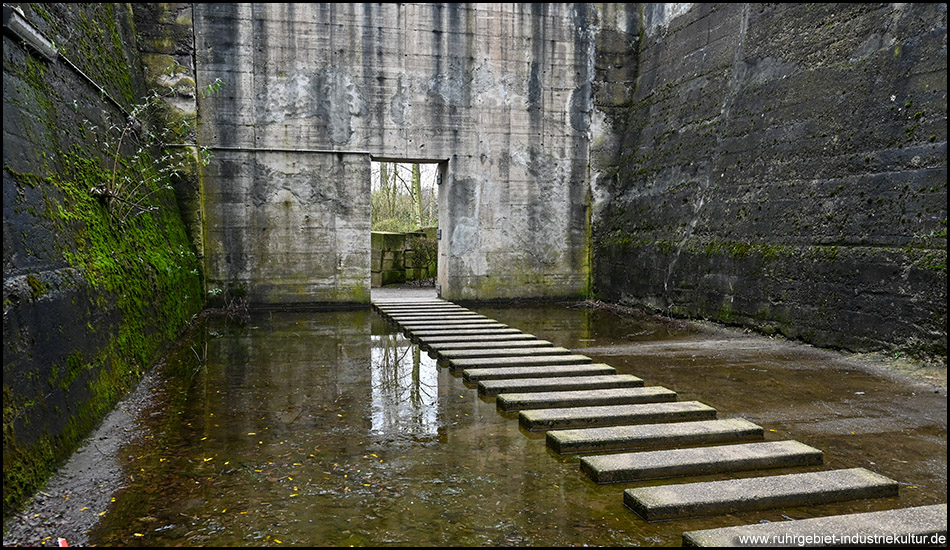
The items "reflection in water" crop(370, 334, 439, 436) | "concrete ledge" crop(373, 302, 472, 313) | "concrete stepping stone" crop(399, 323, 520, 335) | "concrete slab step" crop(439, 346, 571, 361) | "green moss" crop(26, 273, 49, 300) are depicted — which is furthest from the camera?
"concrete ledge" crop(373, 302, 472, 313)

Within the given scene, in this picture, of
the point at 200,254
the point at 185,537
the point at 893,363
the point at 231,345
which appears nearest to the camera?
the point at 185,537

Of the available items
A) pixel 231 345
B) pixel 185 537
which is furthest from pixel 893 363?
pixel 231 345

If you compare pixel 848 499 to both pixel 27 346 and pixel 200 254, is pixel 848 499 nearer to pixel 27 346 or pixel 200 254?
pixel 27 346

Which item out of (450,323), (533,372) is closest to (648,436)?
(533,372)

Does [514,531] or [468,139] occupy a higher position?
[468,139]

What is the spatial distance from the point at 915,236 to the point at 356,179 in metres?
7.14

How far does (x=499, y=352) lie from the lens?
600 cm

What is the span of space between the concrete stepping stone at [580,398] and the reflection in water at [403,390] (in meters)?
0.52

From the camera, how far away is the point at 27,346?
2.79m

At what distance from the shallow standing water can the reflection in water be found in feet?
0.07

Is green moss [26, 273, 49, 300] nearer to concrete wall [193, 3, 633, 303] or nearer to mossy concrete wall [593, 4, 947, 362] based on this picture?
mossy concrete wall [593, 4, 947, 362]

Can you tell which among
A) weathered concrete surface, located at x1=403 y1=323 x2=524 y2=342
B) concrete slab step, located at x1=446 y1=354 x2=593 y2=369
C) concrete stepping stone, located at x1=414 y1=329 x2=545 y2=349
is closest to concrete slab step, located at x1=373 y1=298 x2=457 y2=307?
weathered concrete surface, located at x1=403 y1=323 x2=524 y2=342

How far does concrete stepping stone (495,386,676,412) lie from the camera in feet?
14.0

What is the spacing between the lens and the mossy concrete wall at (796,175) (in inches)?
217
